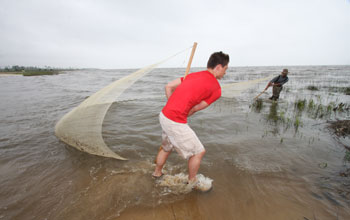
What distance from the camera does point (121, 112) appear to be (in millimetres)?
6855

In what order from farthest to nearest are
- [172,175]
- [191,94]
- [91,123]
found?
[91,123], [172,175], [191,94]

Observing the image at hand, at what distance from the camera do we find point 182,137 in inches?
84.5

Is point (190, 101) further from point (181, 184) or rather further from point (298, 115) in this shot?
point (298, 115)

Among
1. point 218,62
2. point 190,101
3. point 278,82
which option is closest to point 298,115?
point 278,82

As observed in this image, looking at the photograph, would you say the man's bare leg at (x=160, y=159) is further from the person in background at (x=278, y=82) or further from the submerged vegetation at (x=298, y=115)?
the person in background at (x=278, y=82)

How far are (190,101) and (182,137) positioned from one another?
51 cm

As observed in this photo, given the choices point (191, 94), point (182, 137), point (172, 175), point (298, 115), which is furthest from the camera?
point (298, 115)

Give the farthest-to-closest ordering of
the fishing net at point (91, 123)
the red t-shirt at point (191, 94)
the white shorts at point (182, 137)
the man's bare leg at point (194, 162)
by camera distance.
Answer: the fishing net at point (91, 123)
the man's bare leg at point (194, 162)
the white shorts at point (182, 137)
the red t-shirt at point (191, 94)

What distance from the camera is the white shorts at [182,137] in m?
2.13

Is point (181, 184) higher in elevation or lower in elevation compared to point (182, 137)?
lower

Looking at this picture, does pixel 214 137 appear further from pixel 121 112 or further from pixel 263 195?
pixel 121 112

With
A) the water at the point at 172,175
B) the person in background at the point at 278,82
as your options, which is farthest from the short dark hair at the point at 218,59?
the person in background at the point at 278,82

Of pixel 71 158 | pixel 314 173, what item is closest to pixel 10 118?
pixel 71 158

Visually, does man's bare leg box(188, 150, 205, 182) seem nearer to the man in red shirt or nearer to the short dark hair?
the man in red shirt
